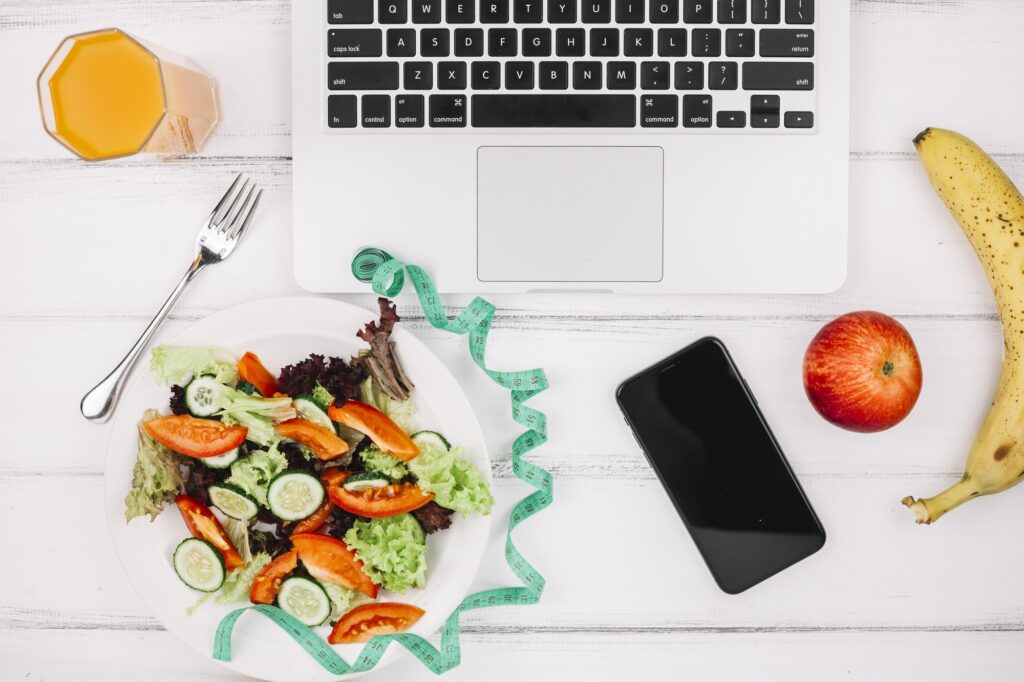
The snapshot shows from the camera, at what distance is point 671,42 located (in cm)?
88

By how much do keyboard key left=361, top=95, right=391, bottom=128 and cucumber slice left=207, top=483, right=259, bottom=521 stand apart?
497 millimetres

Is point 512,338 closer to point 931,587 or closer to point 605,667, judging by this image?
point 605,667

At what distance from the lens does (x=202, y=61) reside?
0.97 m

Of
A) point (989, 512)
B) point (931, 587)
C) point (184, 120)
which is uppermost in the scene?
point (184, 120)

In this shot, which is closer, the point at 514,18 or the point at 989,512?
the point at 514,18

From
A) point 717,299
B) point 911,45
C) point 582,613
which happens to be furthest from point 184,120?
point 911,45

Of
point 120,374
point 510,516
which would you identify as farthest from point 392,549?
point 120,374

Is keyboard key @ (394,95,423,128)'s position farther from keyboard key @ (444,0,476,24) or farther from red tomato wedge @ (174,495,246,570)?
red tomato wedge @ (174,495,246,570)

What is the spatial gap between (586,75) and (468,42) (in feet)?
0.49

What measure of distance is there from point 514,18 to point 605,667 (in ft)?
2.84

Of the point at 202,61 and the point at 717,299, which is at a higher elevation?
the point at 202,61

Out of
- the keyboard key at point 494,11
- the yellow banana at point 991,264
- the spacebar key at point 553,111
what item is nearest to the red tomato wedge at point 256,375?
the spacebar key at point 553,111

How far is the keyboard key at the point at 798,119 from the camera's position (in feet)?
2.89

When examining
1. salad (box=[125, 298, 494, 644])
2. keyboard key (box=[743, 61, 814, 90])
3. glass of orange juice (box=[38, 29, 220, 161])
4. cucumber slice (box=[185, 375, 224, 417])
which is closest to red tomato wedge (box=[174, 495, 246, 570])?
salad (box=[125, 298, 494, 644])
